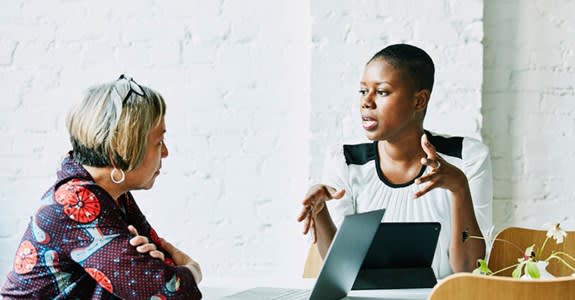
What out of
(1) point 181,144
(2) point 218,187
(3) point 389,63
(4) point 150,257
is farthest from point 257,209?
(4) point 150,257

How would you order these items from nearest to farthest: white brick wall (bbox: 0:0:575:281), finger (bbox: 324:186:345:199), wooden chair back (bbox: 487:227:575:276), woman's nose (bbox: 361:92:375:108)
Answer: finger (bbox: 324:186:345:199), wooden chair back (bbox: 487:227:575:276), woman's nose (bbox: 361:92:375:108), white brick wall (bbox: 0:0:575:281)

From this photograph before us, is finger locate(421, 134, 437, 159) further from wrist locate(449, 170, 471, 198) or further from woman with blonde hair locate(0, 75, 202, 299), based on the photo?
woman with blonde hair locate(0, 75, 202, 299)

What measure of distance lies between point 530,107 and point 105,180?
1.68 m

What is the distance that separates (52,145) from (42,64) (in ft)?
0.99

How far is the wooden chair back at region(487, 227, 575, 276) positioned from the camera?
1.95m

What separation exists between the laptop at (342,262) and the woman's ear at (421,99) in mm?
734

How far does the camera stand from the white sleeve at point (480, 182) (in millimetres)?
2150

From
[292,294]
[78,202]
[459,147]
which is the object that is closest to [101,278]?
[78,202]

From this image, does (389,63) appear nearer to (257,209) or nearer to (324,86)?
(324,86)

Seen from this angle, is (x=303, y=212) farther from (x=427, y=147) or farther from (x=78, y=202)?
(x=78, y=202)

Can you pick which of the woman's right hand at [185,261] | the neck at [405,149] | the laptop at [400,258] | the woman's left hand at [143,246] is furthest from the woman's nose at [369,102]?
the woman's left hand at [143,246]

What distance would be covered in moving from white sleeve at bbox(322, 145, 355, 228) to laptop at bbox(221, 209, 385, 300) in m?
0.56

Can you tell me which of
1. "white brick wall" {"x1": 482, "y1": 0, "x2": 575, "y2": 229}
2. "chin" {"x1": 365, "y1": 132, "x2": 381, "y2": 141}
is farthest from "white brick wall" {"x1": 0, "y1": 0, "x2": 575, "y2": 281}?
"chin" {"x1": 365, "y1": 132, "x2": 381, "y2": 141}

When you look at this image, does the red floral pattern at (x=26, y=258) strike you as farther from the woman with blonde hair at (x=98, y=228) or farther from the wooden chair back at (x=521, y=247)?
the wooden chair back at (x=521, y=247)
